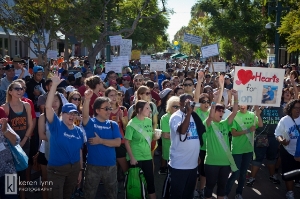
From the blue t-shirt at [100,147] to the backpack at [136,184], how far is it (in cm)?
50

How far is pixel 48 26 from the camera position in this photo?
593 inches

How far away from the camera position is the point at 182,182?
18.1ft

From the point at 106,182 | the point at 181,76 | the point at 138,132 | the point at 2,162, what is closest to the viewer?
the point at 2,162

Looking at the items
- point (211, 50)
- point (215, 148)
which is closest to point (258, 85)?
point (215, 148)

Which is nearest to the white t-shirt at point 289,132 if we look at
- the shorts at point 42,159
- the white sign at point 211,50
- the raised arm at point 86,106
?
the raised arm at point 86,106

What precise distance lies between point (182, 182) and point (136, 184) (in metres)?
0.76

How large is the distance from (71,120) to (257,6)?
25.2 meters

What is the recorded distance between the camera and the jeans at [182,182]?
5504mm

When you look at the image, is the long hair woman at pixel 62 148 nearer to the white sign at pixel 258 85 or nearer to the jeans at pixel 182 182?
the jeans at pixel 182 182

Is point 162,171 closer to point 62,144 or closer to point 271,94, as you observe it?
point 271,94

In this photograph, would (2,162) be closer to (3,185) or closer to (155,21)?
(3,185)

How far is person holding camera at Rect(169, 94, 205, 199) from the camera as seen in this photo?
17.9 ft

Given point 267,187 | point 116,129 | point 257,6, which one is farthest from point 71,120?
point 257,6

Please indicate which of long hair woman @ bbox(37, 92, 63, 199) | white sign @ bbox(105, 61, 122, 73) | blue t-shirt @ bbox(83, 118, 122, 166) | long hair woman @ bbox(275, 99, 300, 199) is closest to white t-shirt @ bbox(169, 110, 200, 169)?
blue t-shirt @ bbox(83, 118, 122, 166)
